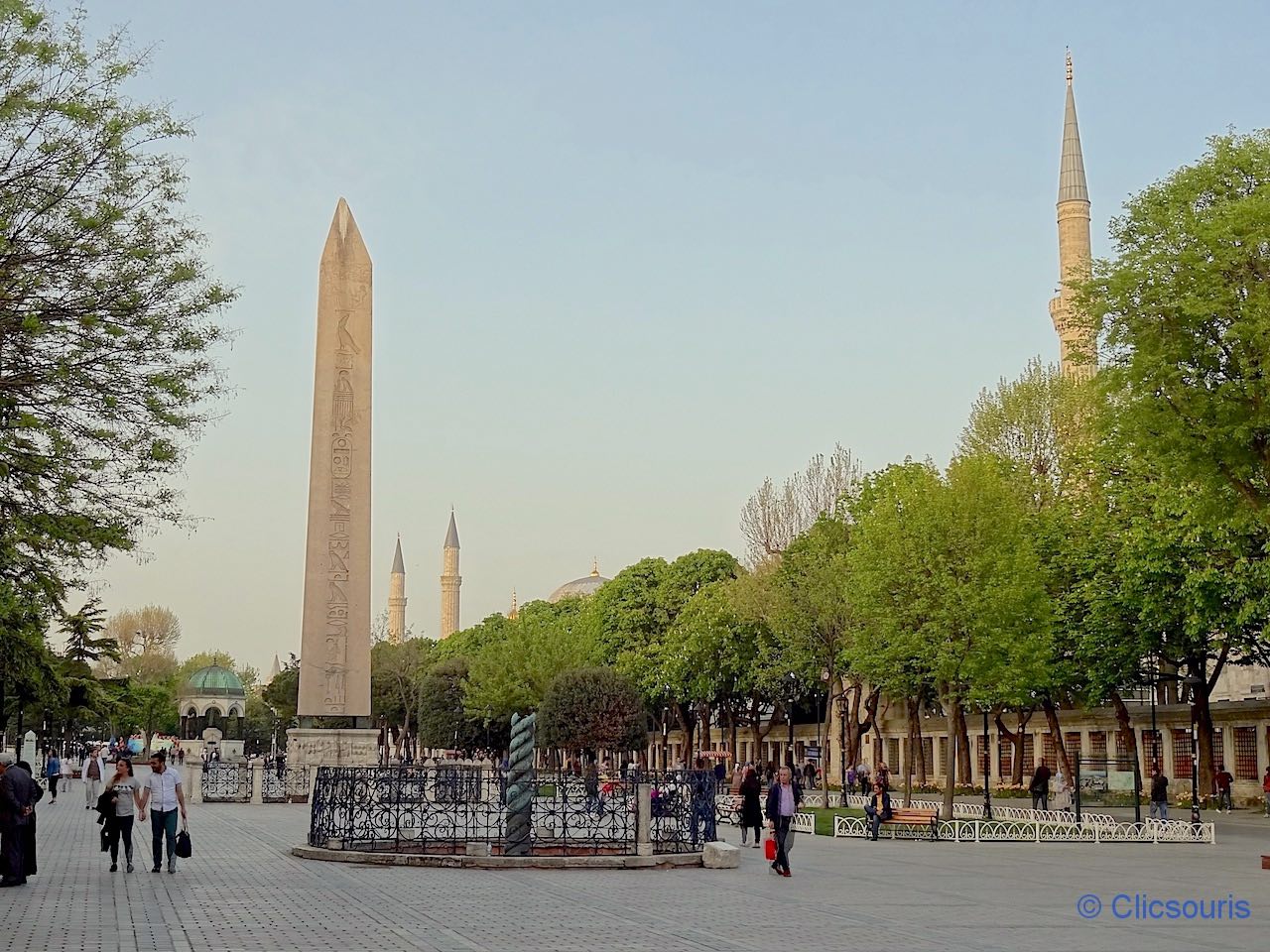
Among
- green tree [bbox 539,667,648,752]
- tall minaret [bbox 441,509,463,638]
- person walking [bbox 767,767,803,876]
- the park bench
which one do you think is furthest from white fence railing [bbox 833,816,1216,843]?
tall minaret [bbox 441,509,463,638]

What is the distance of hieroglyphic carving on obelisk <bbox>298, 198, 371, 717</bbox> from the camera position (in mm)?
34375

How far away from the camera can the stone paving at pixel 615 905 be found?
43.0 feet

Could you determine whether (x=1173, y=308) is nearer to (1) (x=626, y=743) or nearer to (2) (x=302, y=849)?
(2) (x=302, y=849)

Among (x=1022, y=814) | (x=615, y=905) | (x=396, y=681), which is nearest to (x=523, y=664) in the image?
(x=396, y=681)

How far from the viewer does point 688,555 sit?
73.1 metres

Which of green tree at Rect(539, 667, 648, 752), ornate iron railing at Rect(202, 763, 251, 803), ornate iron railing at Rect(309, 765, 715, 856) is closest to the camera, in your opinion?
ornate iron railing at Rect(309, 765, 715, 856)

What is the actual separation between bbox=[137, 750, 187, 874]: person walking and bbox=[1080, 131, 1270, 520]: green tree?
53.5ft

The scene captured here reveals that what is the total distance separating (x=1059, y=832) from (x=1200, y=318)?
38.7 ft

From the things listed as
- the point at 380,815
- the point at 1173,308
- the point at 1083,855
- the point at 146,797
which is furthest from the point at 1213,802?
the point at 146,797

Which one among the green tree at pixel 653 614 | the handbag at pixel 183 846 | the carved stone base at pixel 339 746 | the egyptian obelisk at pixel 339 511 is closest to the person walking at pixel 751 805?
the egyptian obelisk at pixel 339 511

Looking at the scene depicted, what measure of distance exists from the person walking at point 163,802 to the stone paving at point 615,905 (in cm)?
36

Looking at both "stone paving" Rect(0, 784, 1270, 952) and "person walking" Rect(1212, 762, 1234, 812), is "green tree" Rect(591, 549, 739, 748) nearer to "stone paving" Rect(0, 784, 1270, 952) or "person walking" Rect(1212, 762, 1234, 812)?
"person walking" Rect(1212, 762, 1234, 812)

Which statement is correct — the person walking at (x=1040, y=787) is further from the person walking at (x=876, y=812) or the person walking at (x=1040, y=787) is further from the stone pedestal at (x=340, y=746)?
the stone pedestal at (x=340, y=746)

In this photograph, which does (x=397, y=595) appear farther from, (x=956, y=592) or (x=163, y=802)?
(x=163, y=802)
